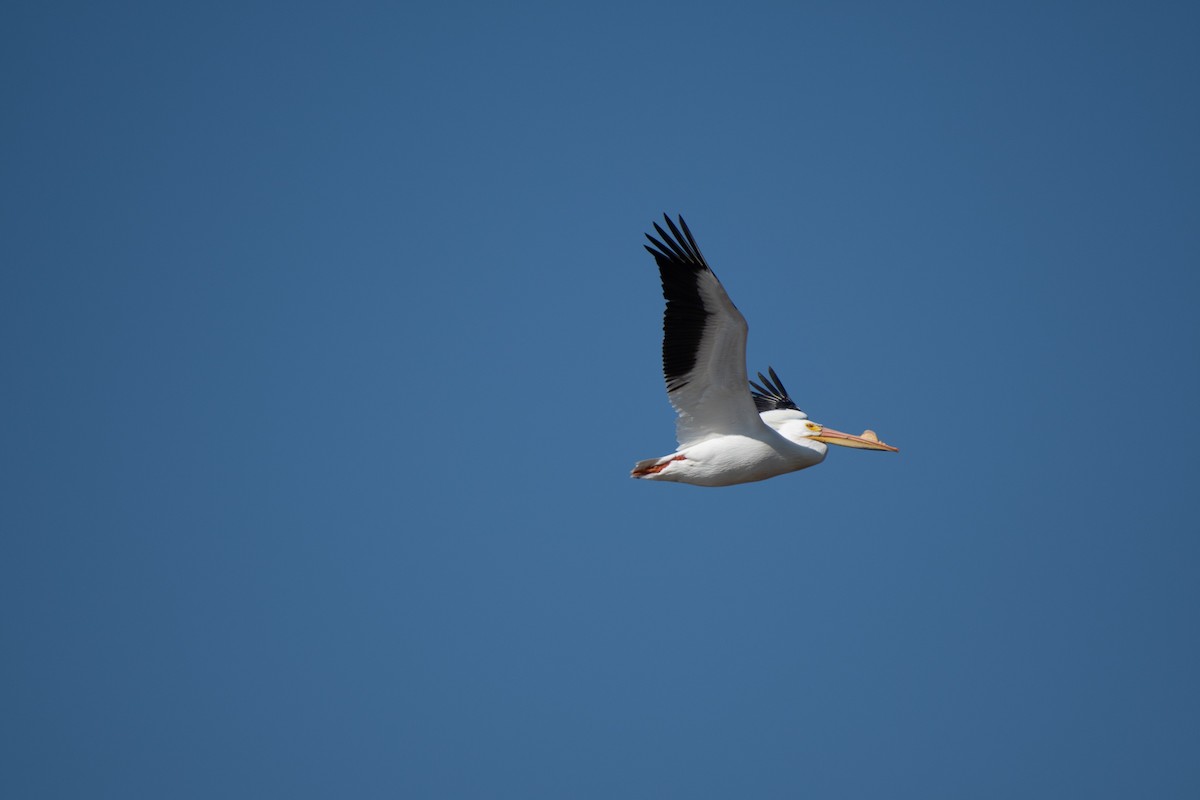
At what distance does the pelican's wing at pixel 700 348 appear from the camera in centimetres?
976

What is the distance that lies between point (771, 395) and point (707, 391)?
12.4 ft

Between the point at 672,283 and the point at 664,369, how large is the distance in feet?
2.79

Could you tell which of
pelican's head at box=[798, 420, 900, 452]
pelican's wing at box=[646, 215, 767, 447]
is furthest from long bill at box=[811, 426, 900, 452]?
pelican's wing at box=[646, 215, 767, 447]

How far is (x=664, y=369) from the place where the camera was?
10.3 metres

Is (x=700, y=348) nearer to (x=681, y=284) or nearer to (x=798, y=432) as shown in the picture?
(x=681, y=284)

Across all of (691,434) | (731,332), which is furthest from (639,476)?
(731,332)

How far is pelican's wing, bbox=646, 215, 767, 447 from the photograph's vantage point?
384 inches

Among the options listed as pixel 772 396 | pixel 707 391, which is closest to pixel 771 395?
pixel 772 396

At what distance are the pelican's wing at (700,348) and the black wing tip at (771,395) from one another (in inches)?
119

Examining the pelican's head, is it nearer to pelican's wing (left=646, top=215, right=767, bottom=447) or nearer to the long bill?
the long bill

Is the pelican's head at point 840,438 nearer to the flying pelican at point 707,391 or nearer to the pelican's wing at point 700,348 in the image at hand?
the flying pelican at point 707,391

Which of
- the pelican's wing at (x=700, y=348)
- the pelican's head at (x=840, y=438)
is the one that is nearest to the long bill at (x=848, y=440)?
the pelican's head at (x=840, y=438)

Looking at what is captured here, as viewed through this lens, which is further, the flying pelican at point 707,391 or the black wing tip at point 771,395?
the black wing tip at point 771,395

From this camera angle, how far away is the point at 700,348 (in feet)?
33.0
